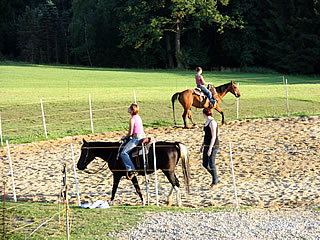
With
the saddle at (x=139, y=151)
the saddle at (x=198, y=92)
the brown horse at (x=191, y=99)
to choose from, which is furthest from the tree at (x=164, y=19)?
the saddle at (x=139, y=151)

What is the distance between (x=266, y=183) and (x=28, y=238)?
21.2ft

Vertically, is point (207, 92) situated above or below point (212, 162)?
above

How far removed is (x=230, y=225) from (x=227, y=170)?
5076 mm

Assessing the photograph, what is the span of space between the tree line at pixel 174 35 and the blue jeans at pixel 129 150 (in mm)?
43717

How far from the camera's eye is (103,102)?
2830cm

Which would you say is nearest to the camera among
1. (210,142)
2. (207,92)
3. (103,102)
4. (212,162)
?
(210,142)

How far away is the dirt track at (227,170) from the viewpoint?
36.7 feet

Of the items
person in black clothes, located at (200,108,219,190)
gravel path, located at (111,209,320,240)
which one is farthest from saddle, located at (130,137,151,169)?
gravel path, located at (111,209,320,240)

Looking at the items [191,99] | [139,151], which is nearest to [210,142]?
[139,151]

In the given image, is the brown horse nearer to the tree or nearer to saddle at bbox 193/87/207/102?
saddle at bbox 193/87/207/102

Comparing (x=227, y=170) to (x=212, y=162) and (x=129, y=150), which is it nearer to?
(x=212, y=162)

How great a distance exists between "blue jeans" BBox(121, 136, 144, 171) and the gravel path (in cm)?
164

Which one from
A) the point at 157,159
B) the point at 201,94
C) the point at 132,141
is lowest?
the point at 157,159

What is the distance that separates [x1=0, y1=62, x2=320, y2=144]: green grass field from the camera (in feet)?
74.0
